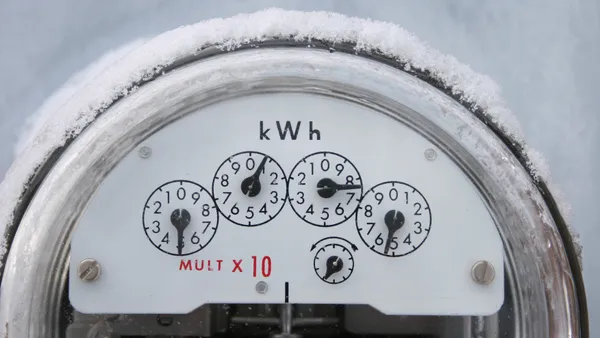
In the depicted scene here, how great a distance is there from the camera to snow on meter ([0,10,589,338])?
2.72ft

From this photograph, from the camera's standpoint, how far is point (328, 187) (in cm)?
82

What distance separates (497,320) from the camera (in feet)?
2.87

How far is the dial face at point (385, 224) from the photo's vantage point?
2.73 feet

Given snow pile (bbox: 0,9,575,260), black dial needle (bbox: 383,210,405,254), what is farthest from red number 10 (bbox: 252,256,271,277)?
snow pile (bbox: 0,9,575,260)

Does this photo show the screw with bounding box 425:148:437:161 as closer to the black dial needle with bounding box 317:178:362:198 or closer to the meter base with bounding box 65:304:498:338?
the black dial needle with bounding box 317:178:362:198

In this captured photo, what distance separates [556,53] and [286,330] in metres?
0.44

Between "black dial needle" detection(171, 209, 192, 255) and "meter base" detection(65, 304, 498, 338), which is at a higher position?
"black dial needle" detection(171, 209, 192, 255)

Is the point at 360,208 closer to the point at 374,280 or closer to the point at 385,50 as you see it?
the point at 374,280

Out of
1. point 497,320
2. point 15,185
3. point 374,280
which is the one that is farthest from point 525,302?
point 15,185

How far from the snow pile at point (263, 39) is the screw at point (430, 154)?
0.08m

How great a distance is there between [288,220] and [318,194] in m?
0.04

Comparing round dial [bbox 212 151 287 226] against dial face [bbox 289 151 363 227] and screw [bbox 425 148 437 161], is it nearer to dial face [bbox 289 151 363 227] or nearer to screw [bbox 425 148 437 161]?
dial face [bbox 289 151 363 227]


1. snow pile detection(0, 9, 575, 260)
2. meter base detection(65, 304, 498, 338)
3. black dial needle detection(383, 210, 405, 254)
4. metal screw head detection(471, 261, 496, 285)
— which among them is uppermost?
snow pile detection(0, 9, 575, 260)

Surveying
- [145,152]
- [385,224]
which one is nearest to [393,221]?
[385,224]
